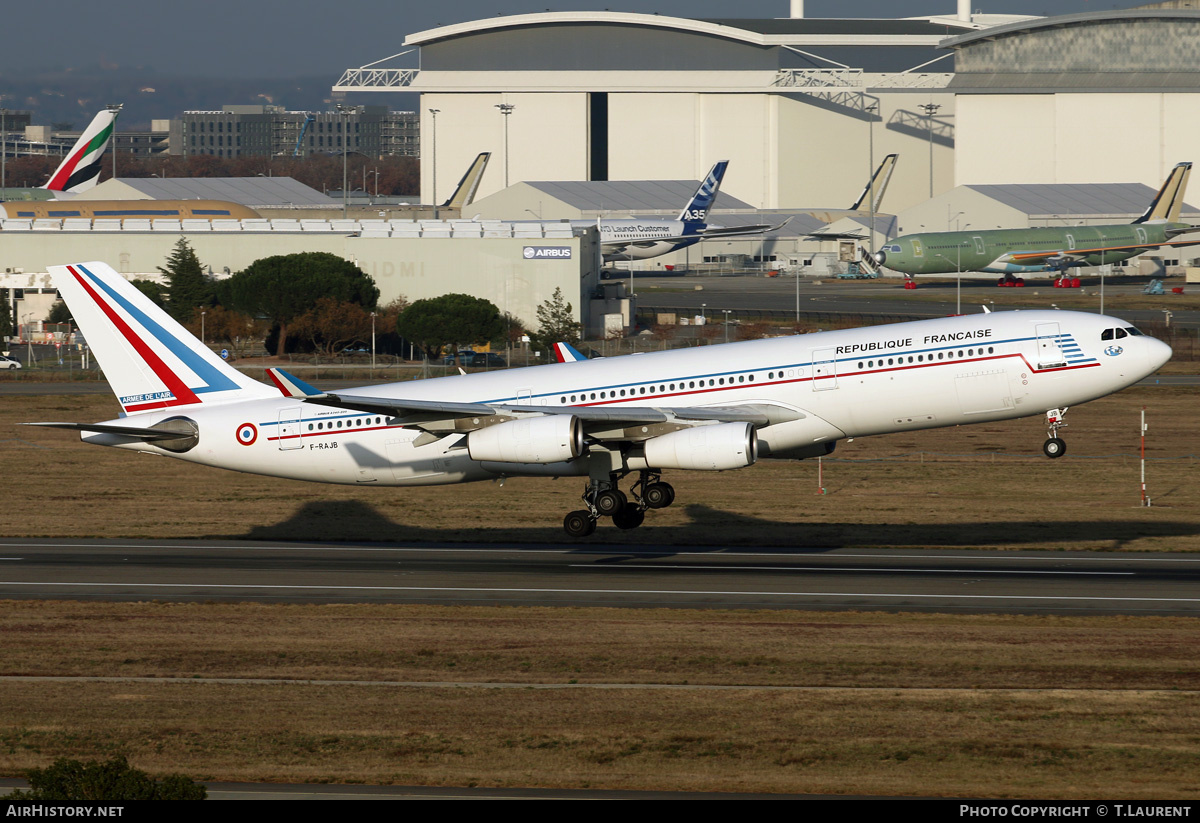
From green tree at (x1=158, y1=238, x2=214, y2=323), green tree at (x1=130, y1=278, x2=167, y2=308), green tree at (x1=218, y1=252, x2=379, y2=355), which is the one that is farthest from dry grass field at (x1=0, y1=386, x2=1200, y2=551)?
green tree at (x1=158, y1=238, x2=214, y2=323)

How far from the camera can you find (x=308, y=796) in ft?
68.0

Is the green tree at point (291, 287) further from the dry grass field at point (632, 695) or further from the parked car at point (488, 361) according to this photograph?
the dry grass field at point (632, 695)

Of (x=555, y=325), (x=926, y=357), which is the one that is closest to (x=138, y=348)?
(x=926, y=357)

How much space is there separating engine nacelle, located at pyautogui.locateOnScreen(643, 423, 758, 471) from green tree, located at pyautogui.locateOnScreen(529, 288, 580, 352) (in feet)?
227

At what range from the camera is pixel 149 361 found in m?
43.6

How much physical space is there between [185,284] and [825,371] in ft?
305

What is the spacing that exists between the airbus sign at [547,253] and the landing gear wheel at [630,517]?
78.8 metres

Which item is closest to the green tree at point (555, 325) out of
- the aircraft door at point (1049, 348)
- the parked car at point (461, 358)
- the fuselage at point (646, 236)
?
the parked car at point (461, 358)

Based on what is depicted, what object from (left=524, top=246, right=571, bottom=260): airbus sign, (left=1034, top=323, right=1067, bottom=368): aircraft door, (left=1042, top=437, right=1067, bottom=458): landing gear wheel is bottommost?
(left=1042, top=437, right=1067, bottom=458): landing gear wheel

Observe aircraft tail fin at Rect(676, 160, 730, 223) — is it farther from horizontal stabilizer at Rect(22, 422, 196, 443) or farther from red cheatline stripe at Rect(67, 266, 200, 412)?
horizontal stabilizer at Rect(22, 422, 196, 443)

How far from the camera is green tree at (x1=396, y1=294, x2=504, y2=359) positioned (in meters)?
111

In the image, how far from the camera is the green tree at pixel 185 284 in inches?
4737

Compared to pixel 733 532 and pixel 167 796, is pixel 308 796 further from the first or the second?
pixel 733 532

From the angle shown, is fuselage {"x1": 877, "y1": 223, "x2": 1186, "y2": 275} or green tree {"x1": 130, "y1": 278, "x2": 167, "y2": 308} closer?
green tree {"x1": 130, "y1": 278, "x2": 167, "y2": 308}
